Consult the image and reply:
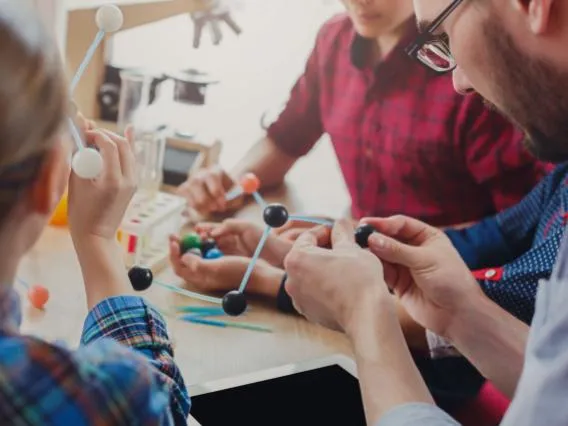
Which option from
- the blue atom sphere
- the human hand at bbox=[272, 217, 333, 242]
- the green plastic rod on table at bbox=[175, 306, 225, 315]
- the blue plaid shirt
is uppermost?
the blue plaid shirt

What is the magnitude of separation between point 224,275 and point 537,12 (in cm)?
62

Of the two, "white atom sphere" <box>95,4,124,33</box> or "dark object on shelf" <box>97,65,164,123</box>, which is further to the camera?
"dark object on shelf" <box>97,65,164,123</box>

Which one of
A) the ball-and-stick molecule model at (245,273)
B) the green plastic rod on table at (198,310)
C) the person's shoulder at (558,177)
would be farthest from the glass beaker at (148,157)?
the person's shoulder at (558,177)

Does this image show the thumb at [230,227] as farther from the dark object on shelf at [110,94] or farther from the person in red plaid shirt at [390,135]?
the dark object on shelf at [110,94]

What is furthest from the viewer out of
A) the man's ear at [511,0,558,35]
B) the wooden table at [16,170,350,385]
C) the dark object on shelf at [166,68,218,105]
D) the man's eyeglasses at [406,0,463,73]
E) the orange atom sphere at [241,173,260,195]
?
the dark object on shelf at [166,68,218,105]

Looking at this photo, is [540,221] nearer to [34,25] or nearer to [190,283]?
[190,283]

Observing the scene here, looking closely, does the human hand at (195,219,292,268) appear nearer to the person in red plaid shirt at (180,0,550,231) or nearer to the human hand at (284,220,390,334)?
the person in red plaid shirt at (180,0,550,231)

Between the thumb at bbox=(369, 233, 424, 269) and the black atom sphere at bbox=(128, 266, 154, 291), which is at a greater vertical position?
the thumb at bbox=(369, 233, 424, 269)

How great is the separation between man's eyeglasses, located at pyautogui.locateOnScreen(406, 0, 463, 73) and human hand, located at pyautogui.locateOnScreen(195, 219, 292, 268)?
0.42m

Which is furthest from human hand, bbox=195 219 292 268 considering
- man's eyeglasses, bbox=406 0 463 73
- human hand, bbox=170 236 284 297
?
man's eyeglasses, bbox=406 0 463 73

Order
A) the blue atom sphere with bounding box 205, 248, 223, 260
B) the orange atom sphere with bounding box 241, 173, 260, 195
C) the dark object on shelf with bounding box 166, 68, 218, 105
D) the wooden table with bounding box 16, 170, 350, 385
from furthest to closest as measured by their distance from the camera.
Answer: the dark object on shelf with bounding box 166, 68, 218, 105
the orange atom sphere with bounding box 241, 173, 260, 195
the blue atom sphere with bounding box 205, 248, 223, 260
the wooden table with bounding box 16, 170, 350, 385

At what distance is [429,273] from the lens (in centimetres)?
102

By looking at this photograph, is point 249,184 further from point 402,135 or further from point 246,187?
point 402,135

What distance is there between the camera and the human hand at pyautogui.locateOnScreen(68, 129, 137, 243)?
31.9 inches
